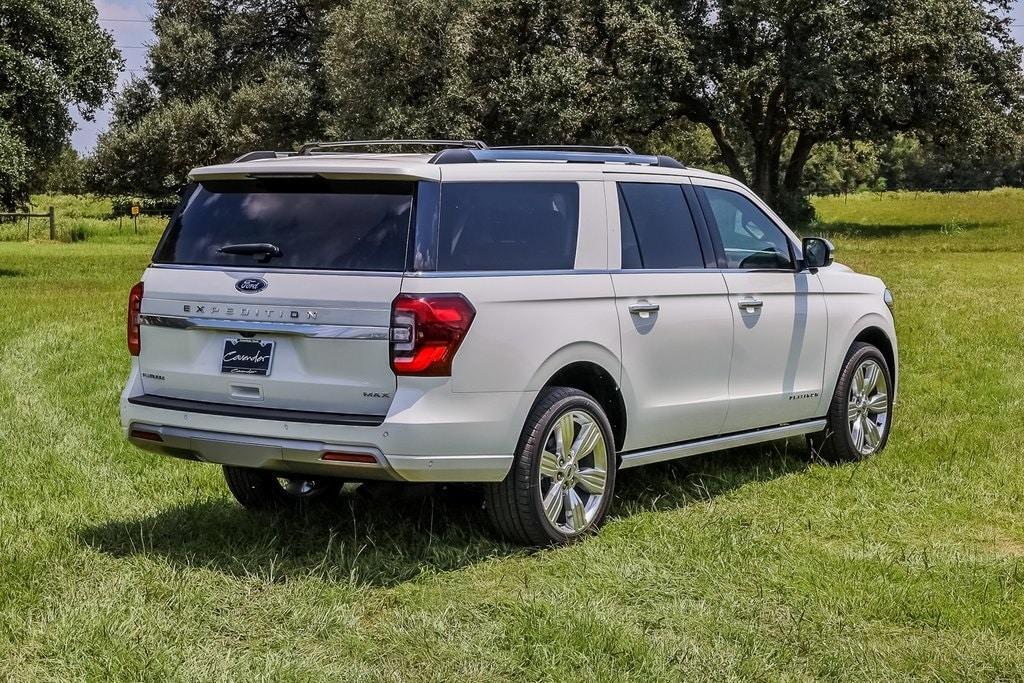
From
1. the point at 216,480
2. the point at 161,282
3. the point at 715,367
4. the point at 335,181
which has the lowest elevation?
the point at 216,480

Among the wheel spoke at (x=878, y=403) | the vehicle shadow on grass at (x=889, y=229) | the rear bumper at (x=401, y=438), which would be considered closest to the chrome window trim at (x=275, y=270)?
the rear bumper at (x=401, y=438)

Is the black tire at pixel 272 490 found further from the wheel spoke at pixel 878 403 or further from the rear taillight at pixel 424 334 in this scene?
the wheel spoke at pixel 878 403

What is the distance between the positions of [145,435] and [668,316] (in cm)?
261

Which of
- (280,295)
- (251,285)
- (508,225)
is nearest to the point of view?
(280,295)

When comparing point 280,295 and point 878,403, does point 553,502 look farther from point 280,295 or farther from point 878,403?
point 878,403

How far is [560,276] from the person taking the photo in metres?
6.41

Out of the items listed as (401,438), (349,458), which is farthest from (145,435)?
(401,438)

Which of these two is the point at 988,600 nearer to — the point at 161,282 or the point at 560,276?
the point at 560,276

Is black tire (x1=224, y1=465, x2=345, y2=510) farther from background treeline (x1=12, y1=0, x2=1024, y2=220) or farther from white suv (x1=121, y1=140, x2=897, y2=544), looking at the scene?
background treeline (x1=12, y1=0, x2=1024, y2=220)

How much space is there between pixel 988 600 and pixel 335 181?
3.24m

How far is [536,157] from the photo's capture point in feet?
21.8

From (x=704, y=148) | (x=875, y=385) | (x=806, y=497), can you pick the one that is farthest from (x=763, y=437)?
(x=704, y=148)

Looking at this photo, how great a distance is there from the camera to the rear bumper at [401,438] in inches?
227

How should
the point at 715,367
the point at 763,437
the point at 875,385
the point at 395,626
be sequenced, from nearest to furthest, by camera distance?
the point at 395,626
the point at 715,367
the point at 763,437
the point at 875,385
